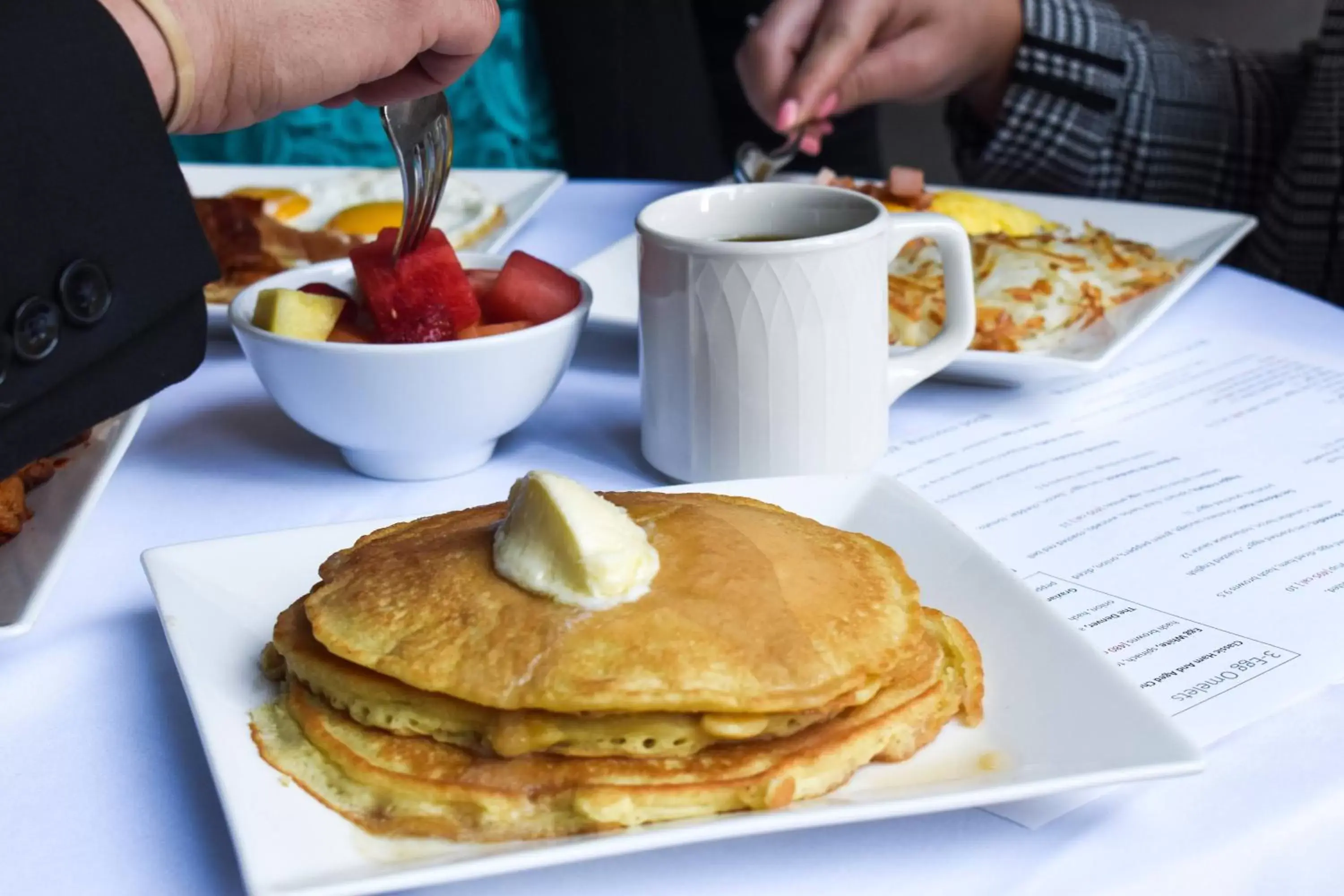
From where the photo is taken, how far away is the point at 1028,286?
1.25m

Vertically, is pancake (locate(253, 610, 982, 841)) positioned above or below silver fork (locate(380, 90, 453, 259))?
below

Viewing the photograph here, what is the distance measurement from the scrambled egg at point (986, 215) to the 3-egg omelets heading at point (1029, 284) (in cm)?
1

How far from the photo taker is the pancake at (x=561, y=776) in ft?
1.77

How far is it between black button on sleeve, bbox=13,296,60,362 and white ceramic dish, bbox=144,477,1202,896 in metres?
0.14

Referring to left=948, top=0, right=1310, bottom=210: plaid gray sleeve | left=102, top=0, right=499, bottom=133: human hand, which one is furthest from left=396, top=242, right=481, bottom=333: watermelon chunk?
left=948, top=0, right=1310, bottom=210: plaid gray sleeve

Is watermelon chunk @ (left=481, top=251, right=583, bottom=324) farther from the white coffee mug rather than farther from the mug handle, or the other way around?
the mug handle

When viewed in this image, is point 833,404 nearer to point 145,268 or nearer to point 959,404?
point 959,404

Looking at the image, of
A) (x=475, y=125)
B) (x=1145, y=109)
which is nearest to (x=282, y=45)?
(x=1145, y=109)

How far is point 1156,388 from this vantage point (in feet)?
3.80

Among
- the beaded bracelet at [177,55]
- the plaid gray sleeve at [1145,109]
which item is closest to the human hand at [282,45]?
the beaded bracelet at [177,55]

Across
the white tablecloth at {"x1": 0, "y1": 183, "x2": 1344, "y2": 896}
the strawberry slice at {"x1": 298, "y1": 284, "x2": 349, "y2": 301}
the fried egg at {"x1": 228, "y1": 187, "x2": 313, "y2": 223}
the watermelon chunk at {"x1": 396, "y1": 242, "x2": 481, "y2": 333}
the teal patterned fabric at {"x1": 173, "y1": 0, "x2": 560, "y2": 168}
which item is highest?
the watermelon chunk at {"x1": 396, "y1": 242, "x2": 481, "y2": 333}

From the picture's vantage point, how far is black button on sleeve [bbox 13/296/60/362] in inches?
26.0

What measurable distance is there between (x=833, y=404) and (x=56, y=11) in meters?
0.55

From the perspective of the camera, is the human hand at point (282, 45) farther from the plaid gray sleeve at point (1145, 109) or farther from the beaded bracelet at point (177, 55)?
the plaid gray sleeve at point (1145, 109)
